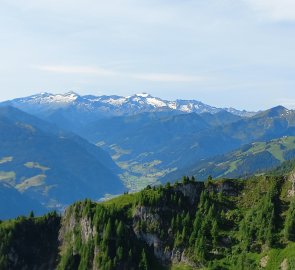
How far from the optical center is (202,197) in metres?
196

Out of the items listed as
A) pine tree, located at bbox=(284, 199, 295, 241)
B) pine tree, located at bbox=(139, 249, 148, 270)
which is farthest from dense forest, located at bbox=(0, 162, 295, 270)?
pine tree, located at bbox=(284, 199, 295, 241)

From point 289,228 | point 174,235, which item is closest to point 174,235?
point 174,235

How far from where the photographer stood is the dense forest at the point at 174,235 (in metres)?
169

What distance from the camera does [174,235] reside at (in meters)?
184

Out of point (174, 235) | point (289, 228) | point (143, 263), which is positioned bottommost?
point (143, 263)

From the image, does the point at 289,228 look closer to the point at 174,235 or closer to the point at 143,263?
the point at 174,235

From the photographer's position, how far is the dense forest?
554 ft

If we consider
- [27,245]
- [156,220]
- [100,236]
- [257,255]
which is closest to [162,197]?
[156,220]

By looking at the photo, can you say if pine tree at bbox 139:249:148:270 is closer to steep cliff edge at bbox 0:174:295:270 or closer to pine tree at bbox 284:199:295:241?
steep cliff edge at bbox 0:174:295:270

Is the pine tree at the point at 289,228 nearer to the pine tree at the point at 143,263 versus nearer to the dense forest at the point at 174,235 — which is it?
the dense forest at the point at 174,235

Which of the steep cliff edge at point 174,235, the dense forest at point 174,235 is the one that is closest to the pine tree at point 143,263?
the dense forest at point 174,235

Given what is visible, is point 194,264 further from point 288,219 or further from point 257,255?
point 288,219

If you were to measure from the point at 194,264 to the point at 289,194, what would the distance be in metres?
48.7

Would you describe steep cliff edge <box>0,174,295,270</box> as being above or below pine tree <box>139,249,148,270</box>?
above
